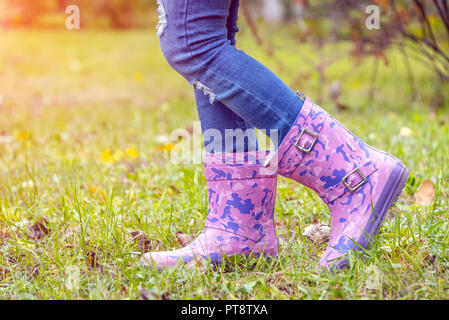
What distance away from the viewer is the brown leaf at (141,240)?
1.33 metres

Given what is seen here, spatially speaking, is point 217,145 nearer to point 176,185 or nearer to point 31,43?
point 176,185

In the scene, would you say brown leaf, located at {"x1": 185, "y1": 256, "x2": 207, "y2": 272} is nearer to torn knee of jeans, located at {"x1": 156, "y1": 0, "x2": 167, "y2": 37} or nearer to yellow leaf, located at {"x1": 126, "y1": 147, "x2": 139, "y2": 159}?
torn knee of jeans, located at {"x1": 156, "y1": 0, "x2": 167, "y2": 37}

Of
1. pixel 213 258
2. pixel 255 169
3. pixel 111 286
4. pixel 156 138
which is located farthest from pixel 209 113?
pixel 156 138

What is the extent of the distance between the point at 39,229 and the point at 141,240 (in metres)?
0.36

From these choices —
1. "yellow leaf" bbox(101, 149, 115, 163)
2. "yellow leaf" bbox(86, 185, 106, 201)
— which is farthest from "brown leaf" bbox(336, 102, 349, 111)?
"yellow leaf" bbox(86, 185, 106, 201)

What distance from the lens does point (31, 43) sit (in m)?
8.64

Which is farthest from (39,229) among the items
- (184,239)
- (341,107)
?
(341,107)

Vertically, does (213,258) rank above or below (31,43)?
below

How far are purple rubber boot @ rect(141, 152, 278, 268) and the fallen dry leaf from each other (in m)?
0.13

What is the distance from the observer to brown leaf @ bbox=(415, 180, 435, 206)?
1.55 meters

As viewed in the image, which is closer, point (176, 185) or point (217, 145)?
point (217, 145)

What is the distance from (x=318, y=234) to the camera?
133 centimetres

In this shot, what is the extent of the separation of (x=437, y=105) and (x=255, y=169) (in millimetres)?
2357
